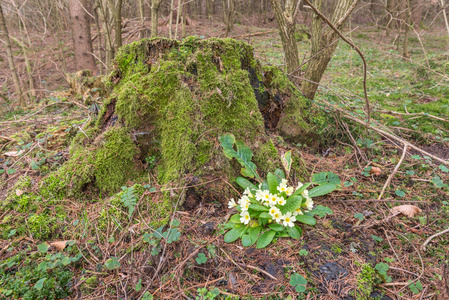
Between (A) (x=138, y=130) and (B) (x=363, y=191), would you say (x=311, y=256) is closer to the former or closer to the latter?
(B) (x=363, y=191)

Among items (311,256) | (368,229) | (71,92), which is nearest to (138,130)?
(311,256)

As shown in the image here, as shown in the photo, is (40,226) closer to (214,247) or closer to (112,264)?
(112,264)

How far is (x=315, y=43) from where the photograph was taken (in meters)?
4.15

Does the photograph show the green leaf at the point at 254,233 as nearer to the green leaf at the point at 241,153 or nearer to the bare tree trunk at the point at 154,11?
the green leaf at the point at 241,153

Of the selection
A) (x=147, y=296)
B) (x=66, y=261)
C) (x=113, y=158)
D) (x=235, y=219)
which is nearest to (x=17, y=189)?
(x=113, y=158)

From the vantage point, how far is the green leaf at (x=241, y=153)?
91.7 inches

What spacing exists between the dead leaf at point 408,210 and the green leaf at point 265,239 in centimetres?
143

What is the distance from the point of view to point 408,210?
8.04ft

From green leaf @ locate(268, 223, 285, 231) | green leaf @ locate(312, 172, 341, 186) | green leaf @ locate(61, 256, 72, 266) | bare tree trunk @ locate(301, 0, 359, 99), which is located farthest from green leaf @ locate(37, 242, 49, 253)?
bare tree trunk @ locate(301, 0, 359, 99)

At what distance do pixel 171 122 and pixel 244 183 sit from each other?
1021mm

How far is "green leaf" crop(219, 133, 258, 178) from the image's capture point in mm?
2328

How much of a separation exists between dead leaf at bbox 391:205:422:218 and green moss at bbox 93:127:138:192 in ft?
9.24

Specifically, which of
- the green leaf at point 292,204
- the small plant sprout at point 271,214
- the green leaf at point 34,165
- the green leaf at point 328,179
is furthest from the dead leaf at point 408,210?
the green leaf at point 34,165

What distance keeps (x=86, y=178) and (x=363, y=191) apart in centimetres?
301
